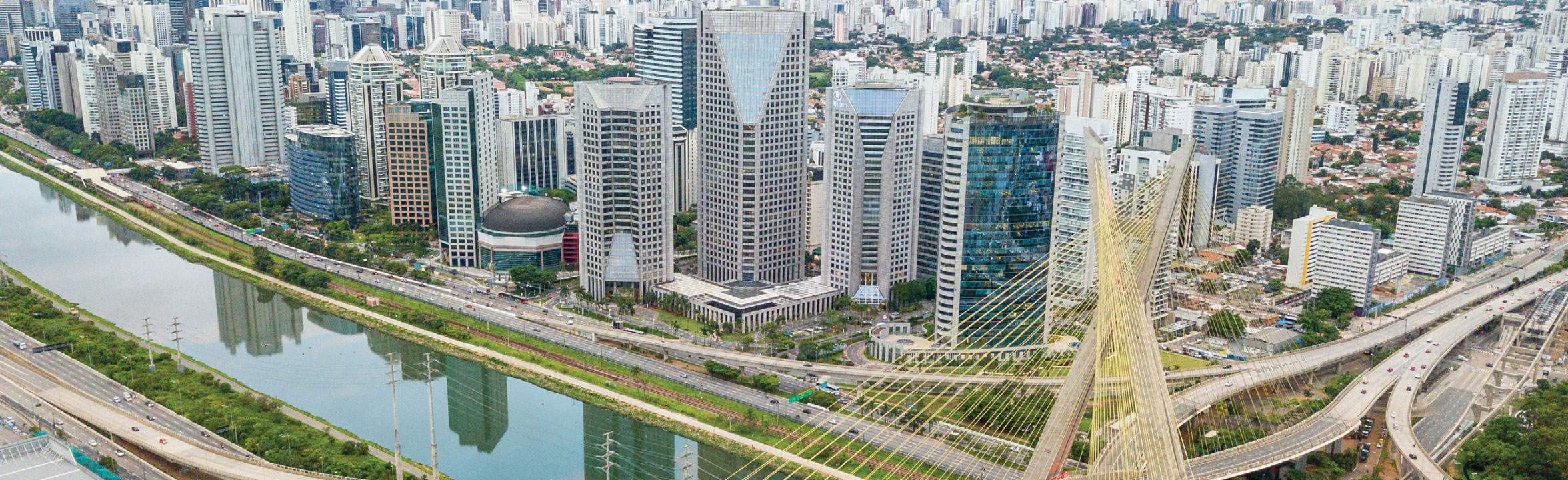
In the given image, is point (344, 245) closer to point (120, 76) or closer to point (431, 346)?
point (431, 346)

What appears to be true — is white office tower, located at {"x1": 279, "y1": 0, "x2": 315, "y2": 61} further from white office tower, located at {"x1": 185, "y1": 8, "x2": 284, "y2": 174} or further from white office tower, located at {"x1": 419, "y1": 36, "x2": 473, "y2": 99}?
white office tower, located at {"x1": 419, "y1": 36, "x2": 473, "y2": 99}

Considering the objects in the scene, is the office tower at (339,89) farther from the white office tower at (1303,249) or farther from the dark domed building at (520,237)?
the white office tower at (1303,249)

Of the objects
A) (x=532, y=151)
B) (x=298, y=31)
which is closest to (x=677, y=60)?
(x=532, y=151)

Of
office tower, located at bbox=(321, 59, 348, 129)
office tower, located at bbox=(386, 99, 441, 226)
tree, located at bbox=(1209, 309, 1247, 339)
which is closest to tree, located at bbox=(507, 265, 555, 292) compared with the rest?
office tower, located at bbox=(386, 99, 441, 226)

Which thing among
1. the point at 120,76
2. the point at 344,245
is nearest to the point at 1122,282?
the point at 344,245

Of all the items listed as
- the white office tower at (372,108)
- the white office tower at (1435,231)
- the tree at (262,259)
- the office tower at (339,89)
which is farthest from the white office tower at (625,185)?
the office tower at (339,89)
